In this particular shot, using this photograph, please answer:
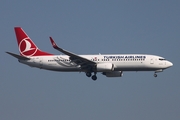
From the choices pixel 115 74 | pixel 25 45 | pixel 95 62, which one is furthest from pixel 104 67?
pixel 25 45

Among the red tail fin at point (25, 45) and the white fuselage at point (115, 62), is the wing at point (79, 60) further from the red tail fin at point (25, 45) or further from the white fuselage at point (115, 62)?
the red tail fin at point (25, 45)

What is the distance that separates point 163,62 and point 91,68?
1151 cm

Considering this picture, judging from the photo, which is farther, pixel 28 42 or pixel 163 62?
pixel 28 42

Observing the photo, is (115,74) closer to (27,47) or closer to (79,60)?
(79,60)

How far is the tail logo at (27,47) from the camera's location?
79.4 m

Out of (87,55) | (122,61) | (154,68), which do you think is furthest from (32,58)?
(154,68)

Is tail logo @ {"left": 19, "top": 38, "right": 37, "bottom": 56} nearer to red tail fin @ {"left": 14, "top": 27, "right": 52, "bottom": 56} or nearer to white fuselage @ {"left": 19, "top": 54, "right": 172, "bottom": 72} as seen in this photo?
red tail fin @ {"left": 14, "top": 27, "right": 52, "bottom": 56}

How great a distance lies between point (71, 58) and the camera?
73.4m

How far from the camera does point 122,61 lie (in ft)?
241

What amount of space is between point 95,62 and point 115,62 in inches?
125

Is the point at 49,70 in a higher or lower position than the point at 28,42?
lower

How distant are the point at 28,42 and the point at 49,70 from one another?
23.5ft

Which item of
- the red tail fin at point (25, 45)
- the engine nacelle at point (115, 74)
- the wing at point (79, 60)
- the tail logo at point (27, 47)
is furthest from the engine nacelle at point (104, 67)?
the tail logo at point (27, 47)

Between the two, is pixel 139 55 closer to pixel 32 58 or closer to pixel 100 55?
pixel 100 55
